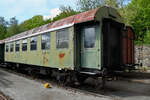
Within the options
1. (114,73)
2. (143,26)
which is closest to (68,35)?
(114,73)

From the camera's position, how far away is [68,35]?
7152 millimetres

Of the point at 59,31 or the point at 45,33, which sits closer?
the point at 59,31

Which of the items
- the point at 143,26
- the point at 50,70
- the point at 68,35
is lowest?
the point at 50,70

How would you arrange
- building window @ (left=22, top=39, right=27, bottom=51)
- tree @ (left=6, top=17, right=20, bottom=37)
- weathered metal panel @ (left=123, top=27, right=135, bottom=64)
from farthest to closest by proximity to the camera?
tree @ (left=6, top=17, right=20, bottom=37) < building window @ (left=22, top=39, right=27, bottom=51) < weathered metal panel @ (left=123, top=27, right=135, bottom=64)

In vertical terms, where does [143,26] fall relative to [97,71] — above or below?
above

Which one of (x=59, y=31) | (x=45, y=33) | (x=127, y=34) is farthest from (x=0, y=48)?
(x=127, y=34)

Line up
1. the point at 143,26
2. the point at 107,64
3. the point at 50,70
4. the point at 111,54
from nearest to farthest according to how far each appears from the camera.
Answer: the point at 107,64
the point at 111,54
the point at 50,70
the point at 143,26

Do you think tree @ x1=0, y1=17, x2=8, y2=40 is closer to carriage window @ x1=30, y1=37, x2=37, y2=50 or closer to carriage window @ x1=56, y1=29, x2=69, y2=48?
carriage window @ x1=30, y1=37, x2=37, y2=50

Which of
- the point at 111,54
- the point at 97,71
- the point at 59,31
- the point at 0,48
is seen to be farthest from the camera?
the point at 0,48

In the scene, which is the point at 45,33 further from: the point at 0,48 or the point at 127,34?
the point at 0,48

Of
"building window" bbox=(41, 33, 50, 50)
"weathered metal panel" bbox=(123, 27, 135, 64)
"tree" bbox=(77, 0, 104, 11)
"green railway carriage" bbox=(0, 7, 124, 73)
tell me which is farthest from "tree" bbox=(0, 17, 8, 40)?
"weathered metal panel" bbox=(123, 27, 135, 64)

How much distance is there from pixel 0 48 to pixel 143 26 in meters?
28.2

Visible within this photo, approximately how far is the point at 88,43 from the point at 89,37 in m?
0.25

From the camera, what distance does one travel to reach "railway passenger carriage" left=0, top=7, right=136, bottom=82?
6281 millimetres
